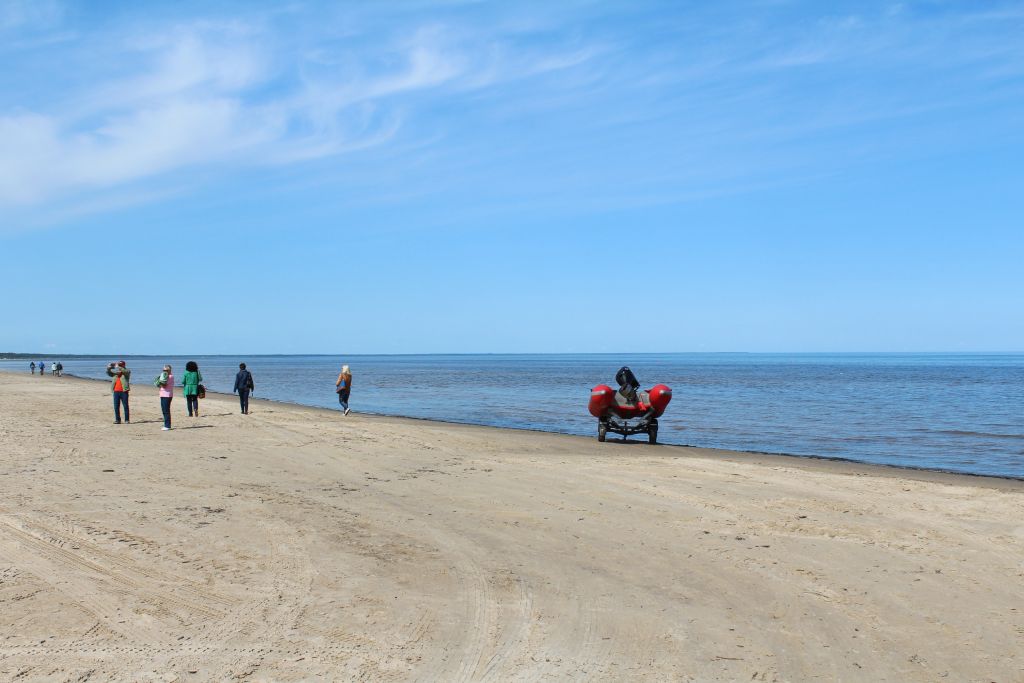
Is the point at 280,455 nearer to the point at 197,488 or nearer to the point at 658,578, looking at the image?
the point at 197,488

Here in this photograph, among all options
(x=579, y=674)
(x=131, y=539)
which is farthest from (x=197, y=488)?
(x=579, y=674)

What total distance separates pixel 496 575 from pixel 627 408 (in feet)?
41.3

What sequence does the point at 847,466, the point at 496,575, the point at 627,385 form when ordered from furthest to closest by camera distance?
the point at 627,385, the point at 847,466, the point at 496,575

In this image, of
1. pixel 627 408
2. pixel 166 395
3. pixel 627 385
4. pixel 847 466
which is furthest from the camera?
pixel 627 385

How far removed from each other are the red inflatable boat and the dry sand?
6176 millimetres

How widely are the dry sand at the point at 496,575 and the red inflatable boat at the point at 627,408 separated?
6.18m

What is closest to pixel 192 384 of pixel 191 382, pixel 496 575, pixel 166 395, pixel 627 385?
pixel 191 382

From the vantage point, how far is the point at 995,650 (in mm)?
5148

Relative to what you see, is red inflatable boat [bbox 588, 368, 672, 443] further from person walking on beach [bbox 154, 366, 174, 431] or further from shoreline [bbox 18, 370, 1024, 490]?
person walking on beach [bbox 154, 366, 174, 431]

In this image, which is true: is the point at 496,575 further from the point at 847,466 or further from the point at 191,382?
the point at 191,382

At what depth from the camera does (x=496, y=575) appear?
6691mm

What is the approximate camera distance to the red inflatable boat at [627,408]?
1881 cm

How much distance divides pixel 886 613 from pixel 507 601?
2735 millimetres

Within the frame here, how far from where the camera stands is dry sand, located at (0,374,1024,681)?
490 centimetres
